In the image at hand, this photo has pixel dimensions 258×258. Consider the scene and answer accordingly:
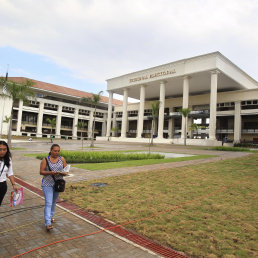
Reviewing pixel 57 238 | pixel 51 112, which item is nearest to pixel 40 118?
pixel 51 112

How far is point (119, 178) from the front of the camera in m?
9.23

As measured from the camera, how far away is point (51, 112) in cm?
6519

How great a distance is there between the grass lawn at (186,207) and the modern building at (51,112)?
160 ft

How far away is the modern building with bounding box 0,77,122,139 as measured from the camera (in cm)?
5866

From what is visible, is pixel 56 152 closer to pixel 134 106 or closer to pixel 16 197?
pixel 16 197

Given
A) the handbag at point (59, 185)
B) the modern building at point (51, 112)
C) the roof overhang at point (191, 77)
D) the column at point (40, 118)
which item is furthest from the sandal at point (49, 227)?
the column at point (40, 118)

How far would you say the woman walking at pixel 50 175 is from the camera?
4258 millimetres

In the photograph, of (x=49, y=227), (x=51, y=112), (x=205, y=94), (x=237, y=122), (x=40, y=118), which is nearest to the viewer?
(x=49, y=227)

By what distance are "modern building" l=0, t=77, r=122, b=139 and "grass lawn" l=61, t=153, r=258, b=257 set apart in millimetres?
48769

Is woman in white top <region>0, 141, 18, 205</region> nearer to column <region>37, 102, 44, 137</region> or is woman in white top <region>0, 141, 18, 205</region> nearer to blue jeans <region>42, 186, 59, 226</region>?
blue jeans <region>42, 186, 59, 226</region>

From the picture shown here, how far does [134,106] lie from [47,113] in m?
25.4

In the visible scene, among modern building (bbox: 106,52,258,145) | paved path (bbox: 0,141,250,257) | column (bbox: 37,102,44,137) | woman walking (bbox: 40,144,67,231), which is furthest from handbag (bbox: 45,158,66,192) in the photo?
column (bbox: 37,102,44,137)

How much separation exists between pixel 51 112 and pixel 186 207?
6446 cm

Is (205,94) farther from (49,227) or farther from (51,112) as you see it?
(49,227)
